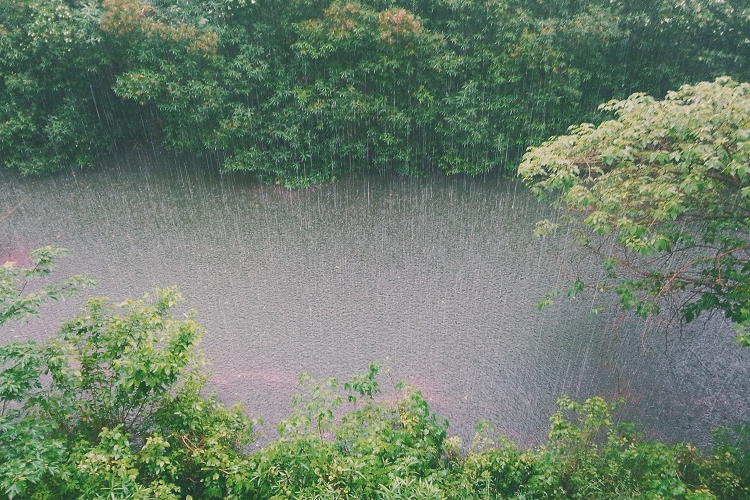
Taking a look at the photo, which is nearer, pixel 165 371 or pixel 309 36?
pixel 165 371

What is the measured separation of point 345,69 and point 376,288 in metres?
5.01

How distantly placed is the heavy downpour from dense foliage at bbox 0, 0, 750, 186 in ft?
0.21

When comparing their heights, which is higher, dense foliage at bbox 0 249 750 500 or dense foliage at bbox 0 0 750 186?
dense foliage at bbox 0 0 750 186

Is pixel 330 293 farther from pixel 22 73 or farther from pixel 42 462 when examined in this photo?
pixel 22 73

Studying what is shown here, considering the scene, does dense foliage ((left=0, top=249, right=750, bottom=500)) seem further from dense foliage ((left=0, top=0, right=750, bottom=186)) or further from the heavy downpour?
dense foliage ((left=0, top=0, right=750, bottom=186))

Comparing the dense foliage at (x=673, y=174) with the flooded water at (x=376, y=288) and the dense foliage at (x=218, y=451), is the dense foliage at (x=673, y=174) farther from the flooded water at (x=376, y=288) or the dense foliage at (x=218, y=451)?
the flooded water at (x=376, y=288)

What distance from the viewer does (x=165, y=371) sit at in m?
3.75

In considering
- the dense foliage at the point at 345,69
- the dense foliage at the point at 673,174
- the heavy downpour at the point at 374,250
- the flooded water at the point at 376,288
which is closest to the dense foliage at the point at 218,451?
the heavy downpour at the point at 374,250

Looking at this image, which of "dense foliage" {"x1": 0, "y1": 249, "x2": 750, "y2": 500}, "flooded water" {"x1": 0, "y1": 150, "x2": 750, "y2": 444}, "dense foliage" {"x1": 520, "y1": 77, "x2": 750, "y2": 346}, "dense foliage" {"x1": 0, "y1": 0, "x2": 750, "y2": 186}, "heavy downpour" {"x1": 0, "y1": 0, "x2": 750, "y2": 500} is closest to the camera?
"dense foliage" {"x1": 0, "y1": 249, "x2": 750, "y2": 500}

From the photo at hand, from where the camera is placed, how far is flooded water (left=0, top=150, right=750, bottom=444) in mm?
6434

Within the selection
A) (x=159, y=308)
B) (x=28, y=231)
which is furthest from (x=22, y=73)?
(x=159, y=308)

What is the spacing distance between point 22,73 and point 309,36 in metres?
6.23

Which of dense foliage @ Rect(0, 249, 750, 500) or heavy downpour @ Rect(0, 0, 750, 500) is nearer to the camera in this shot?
dense foliage @ Rect(0, 249, 750, 500)

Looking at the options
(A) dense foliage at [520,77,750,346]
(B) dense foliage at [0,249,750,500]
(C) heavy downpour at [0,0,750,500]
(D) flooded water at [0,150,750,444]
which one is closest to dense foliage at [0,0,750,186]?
(C) heavy downpour at [0,0,750,500]
